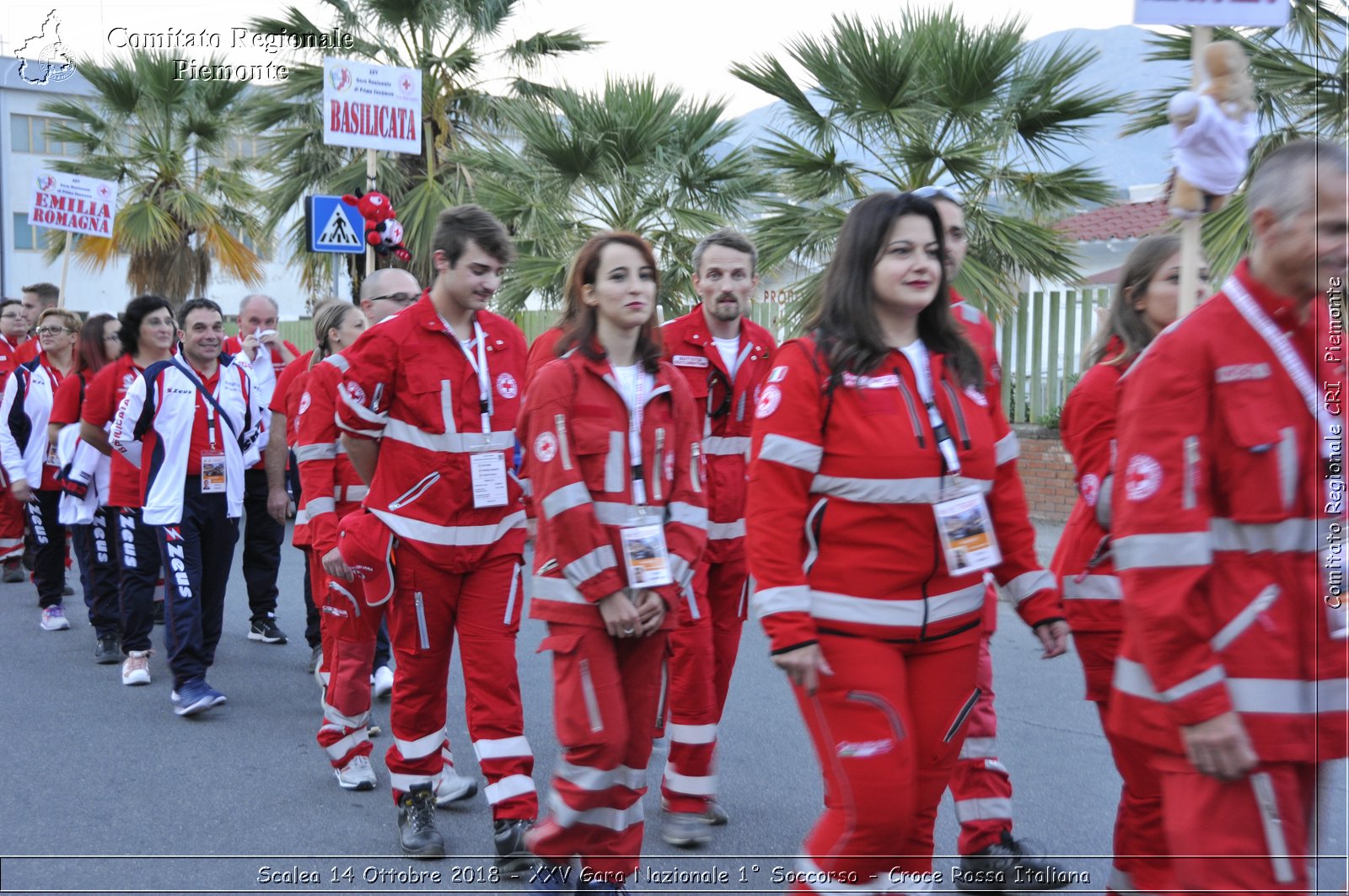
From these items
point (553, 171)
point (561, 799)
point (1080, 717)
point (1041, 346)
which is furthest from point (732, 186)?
point (561, 799)

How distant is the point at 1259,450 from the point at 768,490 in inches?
43.9

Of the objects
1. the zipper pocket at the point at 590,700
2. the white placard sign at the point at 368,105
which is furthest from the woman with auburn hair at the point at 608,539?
the white placard sign at the point at 368,105

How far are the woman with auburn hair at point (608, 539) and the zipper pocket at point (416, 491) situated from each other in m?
0.70

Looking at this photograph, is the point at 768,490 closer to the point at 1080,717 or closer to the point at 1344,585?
the point at 1344,585

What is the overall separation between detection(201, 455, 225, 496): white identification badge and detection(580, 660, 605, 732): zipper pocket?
3.97 m

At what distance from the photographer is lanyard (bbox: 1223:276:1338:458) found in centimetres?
261

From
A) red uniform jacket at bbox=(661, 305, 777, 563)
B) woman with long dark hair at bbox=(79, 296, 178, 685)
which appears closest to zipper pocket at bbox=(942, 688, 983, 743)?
red uniform jacket at bbox=(661, 305, 777, 563)

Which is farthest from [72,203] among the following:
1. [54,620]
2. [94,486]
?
[94,486]

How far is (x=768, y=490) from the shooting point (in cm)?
317

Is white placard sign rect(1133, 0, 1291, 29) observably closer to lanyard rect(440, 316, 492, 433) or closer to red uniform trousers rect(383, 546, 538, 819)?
lanyard rect(440, 316, 492, 433)

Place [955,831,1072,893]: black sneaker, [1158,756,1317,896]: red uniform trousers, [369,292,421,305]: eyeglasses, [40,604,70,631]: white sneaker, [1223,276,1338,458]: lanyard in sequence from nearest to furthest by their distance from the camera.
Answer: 1. [1158,756,1317,896]: red uniform trousers
2. [1223,276,1338,458]: lanyard
3. [955,831,1072,893]: black sneaker
4. [369,292,421,305]: eyeglasses
5. [40,604,70,631]: white sneaker

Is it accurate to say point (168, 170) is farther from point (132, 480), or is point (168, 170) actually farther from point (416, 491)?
point (416, 491)

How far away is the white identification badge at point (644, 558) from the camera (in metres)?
3.84

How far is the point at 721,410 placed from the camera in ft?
18.2
